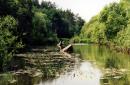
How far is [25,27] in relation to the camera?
263ft

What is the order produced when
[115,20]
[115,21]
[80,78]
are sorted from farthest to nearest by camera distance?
[115,20] → [115,21] → [80,78]

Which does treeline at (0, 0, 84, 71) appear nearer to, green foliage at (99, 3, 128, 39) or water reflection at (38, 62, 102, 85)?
water reflection at (38, 62, 102, 85)

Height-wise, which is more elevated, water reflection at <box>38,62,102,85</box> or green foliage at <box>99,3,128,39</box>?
green foliage at <box>99,3,128,39</box>

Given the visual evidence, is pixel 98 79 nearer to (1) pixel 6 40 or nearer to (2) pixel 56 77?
(2) pixel 56 77

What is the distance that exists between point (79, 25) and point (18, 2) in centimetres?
9846

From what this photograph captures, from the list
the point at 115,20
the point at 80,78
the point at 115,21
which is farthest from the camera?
the point at 115,20

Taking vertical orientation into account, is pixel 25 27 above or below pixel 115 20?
below

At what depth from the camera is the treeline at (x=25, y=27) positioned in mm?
37406

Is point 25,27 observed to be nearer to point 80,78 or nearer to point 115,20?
point 115,20

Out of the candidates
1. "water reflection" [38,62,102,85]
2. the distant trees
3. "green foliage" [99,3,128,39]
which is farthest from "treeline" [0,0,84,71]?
"green foliage" [99,3,128,39]

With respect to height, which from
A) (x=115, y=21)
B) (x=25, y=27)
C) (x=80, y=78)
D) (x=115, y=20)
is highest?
(x=115, y=20)

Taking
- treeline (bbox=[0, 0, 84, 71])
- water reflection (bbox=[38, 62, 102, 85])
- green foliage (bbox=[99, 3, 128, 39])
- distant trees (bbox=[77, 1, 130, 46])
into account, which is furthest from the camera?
green foliage (bbox=[99, 3, 128, 39])

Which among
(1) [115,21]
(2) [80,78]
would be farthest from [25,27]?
(2) [80,78]

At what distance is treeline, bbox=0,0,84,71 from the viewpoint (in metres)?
37.4
